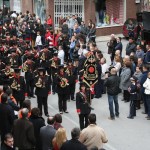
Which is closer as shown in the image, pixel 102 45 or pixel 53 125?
pixel 53 125

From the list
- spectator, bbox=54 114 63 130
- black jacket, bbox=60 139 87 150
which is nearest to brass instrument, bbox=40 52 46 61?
spectator, bbox=54 114 63 130

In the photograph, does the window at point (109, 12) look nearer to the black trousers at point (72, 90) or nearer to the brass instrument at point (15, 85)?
the black trousers at point (72, 90)

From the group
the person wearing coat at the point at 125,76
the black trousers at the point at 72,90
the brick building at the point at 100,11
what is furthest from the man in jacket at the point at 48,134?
the brick building at the point at 100,11

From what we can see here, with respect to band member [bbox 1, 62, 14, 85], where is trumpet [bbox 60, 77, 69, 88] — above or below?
below

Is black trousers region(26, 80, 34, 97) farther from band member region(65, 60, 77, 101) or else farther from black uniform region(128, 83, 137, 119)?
black uniform region(128, 83, 137, 119)

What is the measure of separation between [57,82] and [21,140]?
520cm

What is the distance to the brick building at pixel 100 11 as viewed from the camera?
30422 mm

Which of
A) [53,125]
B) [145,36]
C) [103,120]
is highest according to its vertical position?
[145,36]

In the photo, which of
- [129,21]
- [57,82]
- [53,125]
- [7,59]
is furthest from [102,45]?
[53,125]

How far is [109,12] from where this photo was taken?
102 feet

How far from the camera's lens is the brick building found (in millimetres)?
30422

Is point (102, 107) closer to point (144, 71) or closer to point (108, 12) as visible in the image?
point (144, 71)

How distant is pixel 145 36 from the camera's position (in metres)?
22.2

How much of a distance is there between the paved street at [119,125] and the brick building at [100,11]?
13664mm
